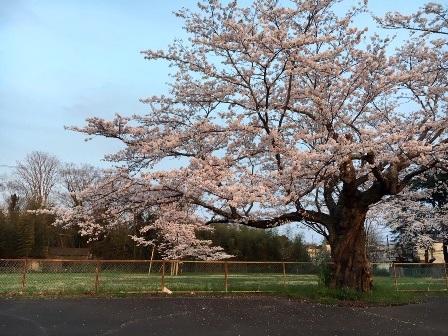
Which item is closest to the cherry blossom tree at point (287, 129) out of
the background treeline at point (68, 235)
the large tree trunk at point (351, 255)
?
the large tree trunk at point (351, 255)

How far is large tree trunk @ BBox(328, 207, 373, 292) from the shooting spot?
34.9 feet

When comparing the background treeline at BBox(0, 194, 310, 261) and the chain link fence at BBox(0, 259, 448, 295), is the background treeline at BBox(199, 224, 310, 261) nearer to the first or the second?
the background treeline at BBox(0, 194, 310, 261)

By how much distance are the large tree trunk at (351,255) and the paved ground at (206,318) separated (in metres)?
1.25

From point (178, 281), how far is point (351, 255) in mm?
8218

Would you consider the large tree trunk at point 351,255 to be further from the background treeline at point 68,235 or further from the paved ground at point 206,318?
the background treeline at point 68,235

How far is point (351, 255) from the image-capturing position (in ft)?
35.1

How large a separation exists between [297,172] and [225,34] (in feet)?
10.8

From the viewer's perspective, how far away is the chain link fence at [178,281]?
506 inches

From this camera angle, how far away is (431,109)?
438 inches

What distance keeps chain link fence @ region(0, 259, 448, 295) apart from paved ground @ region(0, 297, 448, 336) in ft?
8.36

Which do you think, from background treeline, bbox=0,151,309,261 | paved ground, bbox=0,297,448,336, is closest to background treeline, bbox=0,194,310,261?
background treeline, bbox=0,151,309,261

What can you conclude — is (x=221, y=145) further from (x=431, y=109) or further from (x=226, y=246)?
(x=226, y=246)

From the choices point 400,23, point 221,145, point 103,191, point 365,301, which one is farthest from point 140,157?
point 400,23

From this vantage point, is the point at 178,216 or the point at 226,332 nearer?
the point at 226,332
